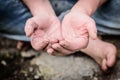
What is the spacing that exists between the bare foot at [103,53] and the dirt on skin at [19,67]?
50 mm

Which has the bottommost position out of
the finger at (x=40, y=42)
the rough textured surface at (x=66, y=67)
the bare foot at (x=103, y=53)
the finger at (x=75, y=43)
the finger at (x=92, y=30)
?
the rough textured surface at (x=66, y=67)

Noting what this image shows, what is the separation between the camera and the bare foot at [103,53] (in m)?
1.52

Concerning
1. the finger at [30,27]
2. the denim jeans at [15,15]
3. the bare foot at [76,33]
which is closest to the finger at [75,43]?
the bare foot at [76,33]

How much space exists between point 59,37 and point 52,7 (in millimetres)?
351

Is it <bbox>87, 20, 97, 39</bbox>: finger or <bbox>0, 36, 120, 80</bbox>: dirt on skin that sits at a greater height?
<bbox>87, 20, 97, 39</bbox>: finger

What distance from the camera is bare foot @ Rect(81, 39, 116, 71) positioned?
59.8 inches

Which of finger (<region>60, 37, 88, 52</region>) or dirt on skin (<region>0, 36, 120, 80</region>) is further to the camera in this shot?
dirt on skin (<region>0, 36, 120, 80</region>)

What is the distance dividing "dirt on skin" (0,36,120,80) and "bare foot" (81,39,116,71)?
50mm

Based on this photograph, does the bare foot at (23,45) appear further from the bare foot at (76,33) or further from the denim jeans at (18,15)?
the bare foot at (76,33)

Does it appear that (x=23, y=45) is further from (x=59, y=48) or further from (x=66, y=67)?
(x=59, y=48)

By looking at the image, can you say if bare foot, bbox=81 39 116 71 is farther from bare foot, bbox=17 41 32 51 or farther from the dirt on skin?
bare foot, bbox=17 41 32 51

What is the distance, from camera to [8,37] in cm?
A: 180

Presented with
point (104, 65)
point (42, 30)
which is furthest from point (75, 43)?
point (104, 65)

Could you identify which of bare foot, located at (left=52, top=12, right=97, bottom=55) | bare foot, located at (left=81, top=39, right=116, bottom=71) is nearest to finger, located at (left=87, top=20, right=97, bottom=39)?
bare foot, located at (left=52, top=12, right=97, bottom=55)
